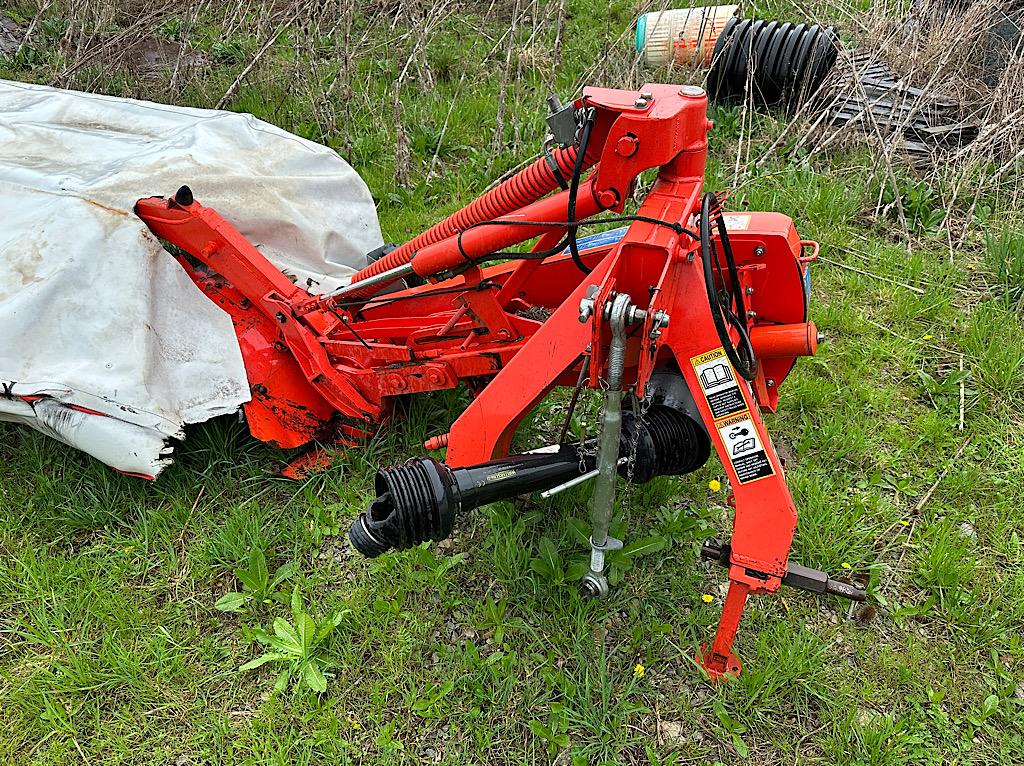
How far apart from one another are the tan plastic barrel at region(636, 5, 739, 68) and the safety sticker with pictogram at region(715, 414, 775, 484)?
12.9 feet

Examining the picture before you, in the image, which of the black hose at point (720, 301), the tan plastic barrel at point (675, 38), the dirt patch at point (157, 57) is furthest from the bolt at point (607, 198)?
the dirt patch at point (157, 57)

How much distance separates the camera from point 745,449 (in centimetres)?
220

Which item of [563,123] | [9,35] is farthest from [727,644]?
[9,35]

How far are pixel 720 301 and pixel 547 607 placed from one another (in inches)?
46.0

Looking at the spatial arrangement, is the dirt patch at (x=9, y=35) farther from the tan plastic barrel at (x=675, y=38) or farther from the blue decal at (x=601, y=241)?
the blue decal at (x=601, y=241)

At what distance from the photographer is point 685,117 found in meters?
2.18

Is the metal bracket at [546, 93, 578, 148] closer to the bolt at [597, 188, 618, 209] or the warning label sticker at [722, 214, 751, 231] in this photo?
the bolt at [597, 188, 618, 209]

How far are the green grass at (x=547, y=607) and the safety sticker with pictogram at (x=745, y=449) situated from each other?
690mm

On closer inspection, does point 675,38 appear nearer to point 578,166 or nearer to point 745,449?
point 578,166

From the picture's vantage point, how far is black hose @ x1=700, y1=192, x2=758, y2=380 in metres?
2.11

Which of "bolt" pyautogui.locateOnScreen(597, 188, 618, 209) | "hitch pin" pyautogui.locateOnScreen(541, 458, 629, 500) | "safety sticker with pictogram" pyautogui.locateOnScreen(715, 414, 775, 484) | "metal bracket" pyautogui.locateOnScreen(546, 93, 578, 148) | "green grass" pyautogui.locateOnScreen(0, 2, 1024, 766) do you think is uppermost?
"metal bracket" pyautogui.locateOnScreen(546, 93, 578, 148)

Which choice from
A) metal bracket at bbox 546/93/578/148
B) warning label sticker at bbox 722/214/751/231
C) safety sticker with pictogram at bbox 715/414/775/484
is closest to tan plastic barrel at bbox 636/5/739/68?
warning label sticker at bbox 722/214/751/231

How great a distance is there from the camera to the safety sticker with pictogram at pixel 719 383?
220 cm

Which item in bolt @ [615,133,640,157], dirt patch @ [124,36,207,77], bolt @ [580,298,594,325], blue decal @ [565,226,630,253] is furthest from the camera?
dirt patch @ [124,36,207,77]
